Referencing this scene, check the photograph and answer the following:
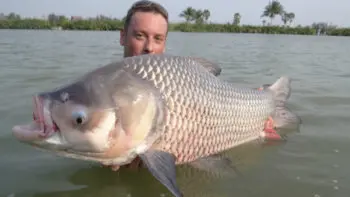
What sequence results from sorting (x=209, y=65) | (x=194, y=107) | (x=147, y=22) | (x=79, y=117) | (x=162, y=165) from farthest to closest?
(x=147, y=22), (x=209, y=65), (x=194, y=107), (x=162, y=165), (x=79, y=117)

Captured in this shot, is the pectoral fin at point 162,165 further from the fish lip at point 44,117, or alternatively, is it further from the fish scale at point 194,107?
the fish lip at point 44,117

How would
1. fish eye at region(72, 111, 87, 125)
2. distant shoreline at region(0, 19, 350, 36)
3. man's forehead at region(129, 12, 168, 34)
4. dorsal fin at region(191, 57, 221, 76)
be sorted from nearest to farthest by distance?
fish eye at region(72, 111, 87, 125), dorsal fin at region(191, 57, 221, 76), man's forehead at region(129, 12, 168, 34), distant shoreline at region(0, 19, 350, 36)

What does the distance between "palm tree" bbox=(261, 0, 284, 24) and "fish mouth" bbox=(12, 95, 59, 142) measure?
7636 centimetres

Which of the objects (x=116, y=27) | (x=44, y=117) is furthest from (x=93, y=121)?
(x=116, y=27)

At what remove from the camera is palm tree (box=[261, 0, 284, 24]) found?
243 feet

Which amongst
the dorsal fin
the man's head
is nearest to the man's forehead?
the man's head

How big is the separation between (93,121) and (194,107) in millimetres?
672

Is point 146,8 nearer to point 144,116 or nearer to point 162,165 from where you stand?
point 144,116

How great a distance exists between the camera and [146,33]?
3.36 meters

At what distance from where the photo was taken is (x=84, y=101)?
1.89m

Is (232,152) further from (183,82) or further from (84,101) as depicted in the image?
(84,101)

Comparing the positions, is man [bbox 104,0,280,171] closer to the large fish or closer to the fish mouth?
the large fish

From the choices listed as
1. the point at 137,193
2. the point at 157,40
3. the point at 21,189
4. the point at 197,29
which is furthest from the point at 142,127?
the point at 197,29

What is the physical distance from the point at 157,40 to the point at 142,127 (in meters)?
1.53
